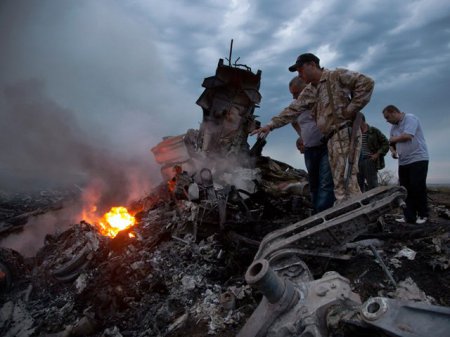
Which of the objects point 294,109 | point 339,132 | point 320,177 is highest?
point 294,109

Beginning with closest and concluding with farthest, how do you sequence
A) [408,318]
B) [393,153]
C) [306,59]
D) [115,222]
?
[408,318] < [306,59] < [393,153] < [115,222]

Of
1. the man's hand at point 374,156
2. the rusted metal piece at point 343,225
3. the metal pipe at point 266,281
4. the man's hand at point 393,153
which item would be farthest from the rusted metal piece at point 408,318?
the man's hand at point 374,156

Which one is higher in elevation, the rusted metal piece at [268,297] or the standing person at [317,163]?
the standing person at [317,163]

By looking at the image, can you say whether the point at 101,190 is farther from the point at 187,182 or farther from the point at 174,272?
the point at 174,272

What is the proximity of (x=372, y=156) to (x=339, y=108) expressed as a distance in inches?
120

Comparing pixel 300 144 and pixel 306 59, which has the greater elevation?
pixel 306 59

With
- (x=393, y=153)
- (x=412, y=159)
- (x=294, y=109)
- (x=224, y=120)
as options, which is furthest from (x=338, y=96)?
(x=224, y=120)

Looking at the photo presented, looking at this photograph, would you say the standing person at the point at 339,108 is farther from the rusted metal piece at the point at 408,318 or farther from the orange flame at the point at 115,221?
Result: the orange flame at the point at 115,221

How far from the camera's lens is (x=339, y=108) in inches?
141

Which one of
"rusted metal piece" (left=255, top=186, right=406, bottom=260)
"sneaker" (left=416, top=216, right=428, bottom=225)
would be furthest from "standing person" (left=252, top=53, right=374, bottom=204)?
"sneaker" (left=416, top=216, right=428, bottom=225)

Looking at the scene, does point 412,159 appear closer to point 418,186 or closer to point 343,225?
point 418,186

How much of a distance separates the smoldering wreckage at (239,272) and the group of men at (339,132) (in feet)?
2.14

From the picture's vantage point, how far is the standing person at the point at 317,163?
3918 mm

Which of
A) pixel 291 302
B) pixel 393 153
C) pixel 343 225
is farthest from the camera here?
pixel 393 153
